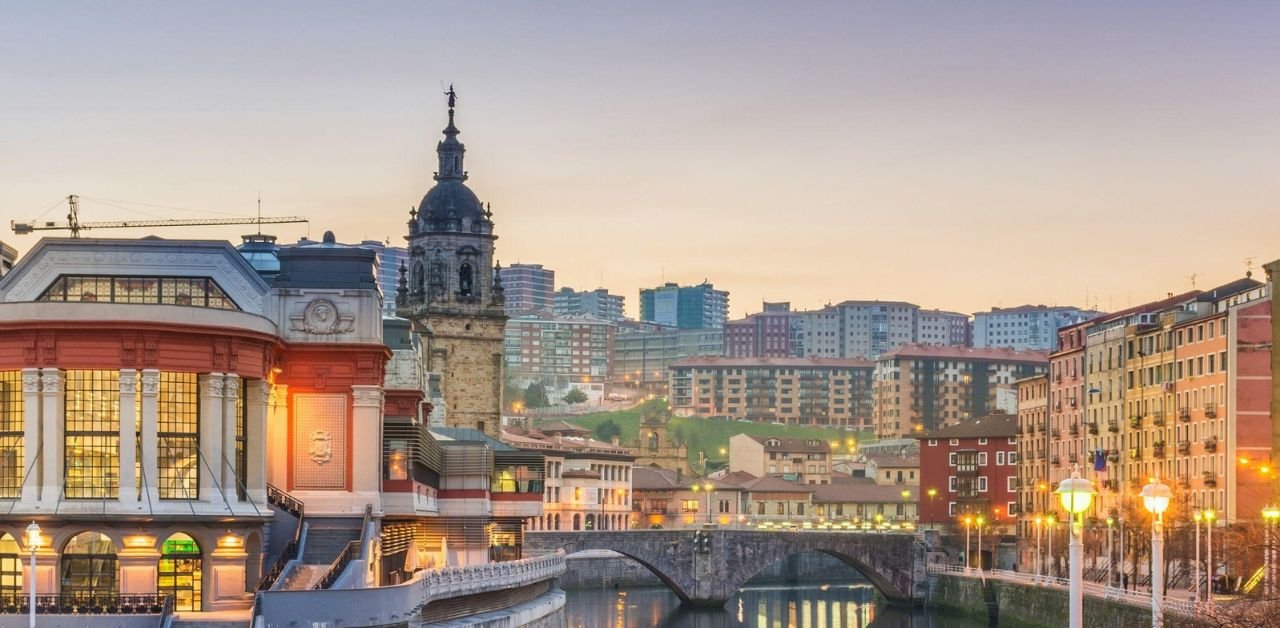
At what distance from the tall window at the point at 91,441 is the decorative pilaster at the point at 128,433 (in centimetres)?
35

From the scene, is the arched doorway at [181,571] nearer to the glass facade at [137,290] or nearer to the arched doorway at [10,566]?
the arched doorway at [10,566]

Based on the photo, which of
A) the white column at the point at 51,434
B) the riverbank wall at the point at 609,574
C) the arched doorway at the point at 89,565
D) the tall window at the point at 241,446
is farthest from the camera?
the riverbank wall at the point at 609,574

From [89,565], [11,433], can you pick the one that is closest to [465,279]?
[11,433]

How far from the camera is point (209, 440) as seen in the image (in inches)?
2640

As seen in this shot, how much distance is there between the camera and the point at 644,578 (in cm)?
18362

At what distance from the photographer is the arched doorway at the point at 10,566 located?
65.4 meters

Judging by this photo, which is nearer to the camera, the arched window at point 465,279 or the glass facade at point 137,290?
the glass facade at point 137,290

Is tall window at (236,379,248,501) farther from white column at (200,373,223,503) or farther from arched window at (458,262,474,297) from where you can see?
arched window at (458,262,474,297)

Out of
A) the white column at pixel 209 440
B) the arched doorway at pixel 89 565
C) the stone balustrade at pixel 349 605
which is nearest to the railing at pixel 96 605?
the arched doorway at pixel 89 565

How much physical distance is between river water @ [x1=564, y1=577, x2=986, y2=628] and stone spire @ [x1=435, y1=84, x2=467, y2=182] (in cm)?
3022

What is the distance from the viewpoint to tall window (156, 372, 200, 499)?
66750 millimetres

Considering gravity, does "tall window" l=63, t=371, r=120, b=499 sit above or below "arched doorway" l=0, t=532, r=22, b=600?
above

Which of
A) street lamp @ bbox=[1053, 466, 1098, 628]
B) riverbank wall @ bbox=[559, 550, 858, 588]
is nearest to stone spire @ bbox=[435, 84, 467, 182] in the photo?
riverbank wall @ bbox=[559, 550, 858, 588]

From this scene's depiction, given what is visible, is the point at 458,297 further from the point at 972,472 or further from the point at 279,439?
the point at 279,439
